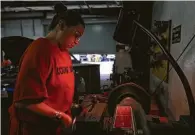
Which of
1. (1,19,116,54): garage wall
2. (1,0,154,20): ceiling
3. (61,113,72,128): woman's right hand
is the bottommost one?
(61,113,72,128): woman's right hand

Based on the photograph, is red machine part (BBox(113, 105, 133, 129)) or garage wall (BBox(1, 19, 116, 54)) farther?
garage wall (BBox(1, 19, 116, 54))

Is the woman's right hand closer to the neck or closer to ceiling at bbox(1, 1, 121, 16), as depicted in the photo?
the neck

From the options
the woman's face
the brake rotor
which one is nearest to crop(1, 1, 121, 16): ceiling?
the brake rotor

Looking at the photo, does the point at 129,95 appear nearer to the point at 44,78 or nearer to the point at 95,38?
the point at 44,78

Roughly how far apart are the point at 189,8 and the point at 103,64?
4193 millimetres

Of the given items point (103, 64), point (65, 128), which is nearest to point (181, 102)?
point (65, 128)

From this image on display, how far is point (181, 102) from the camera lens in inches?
70.7

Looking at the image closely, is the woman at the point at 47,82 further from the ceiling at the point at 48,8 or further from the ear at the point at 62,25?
the ceiling at the point at 48,8

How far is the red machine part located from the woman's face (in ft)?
1.86

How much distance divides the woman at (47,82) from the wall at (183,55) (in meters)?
0.85

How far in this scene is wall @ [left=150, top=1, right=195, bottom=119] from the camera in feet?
5.23

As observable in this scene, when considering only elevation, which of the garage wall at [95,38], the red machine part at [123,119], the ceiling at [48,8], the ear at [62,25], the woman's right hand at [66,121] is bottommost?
the woman's right hand at [66,121]

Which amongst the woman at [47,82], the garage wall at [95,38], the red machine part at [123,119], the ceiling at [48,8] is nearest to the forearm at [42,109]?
the woman at [47,82]

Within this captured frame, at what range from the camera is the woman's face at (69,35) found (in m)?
1.40
